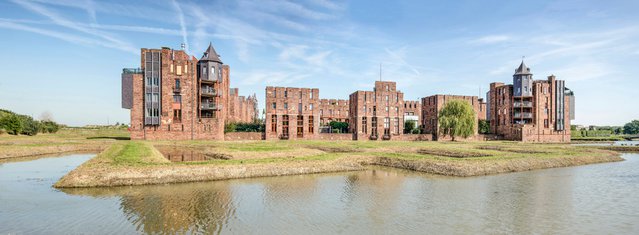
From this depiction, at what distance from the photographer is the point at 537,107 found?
325ft

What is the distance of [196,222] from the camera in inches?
659

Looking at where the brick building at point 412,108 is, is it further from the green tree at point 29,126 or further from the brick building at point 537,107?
the green tree at point 29,126

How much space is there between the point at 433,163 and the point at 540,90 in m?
83.2

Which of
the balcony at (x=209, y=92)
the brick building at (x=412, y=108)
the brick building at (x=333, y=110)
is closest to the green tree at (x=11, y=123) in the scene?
the balcony at (x=209, y=92)

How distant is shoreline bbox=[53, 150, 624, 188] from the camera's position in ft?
81.4

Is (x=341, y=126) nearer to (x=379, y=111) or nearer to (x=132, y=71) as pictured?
(x=379, y=111)

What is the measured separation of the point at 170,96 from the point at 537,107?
93020mm

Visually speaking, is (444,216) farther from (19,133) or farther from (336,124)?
(19,133)

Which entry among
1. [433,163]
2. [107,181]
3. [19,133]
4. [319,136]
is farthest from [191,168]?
[19,133]

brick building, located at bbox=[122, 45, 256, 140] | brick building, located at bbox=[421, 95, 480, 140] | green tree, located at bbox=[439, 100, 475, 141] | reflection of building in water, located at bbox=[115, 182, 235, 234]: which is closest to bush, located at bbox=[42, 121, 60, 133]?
brick building, located at bbox=[122, 45, 256, 140]

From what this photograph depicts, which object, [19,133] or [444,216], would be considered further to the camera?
[19,133]

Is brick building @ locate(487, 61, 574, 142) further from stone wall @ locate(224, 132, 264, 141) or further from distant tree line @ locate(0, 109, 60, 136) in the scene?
distant tree line @ locate(0, 109, 60, 136)

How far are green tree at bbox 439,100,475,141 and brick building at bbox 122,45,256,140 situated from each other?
5266 centimetres

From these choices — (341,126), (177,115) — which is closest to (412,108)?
(341,126)
